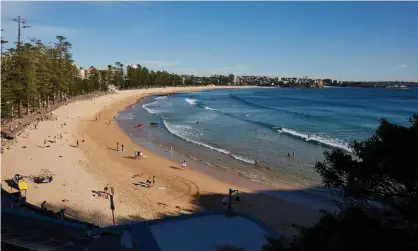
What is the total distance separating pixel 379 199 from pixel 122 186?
1539 centimetres

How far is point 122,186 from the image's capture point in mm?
18625

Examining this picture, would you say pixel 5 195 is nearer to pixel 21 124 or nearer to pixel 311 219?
pixel 311 219

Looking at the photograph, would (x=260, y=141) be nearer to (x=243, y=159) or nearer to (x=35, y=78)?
(x=243, y=159)

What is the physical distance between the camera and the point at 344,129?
38.5 metres

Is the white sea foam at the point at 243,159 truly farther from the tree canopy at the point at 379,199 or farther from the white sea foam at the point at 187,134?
the tree canopy at the point at 379,199

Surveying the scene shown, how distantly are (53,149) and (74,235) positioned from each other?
59.4 feet

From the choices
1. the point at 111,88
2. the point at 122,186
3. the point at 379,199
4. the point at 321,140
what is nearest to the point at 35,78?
the point at 122,186

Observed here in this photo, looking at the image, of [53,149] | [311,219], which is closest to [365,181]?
[311,219]

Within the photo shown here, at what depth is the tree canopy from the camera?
4.38 m

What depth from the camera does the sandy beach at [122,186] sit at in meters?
15.2

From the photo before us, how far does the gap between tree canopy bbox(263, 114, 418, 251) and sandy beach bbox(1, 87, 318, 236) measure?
29.3ft

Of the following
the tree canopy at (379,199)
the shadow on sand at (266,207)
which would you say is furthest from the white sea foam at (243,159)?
the tree canopy at (379,199)

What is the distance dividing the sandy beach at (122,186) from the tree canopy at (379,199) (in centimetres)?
892

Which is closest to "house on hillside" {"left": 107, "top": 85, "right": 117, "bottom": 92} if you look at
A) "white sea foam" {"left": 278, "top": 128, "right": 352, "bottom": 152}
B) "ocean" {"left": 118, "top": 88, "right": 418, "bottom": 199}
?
"ocean" {"left": 118, "top": 88, "right": 418, "bottom": 199}
